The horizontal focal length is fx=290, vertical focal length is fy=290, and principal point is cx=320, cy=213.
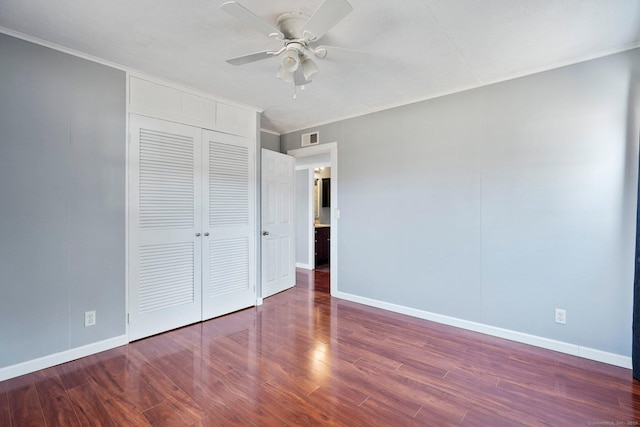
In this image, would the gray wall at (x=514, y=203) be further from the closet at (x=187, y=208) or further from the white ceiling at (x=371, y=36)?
the closet at (x=187, y=208)

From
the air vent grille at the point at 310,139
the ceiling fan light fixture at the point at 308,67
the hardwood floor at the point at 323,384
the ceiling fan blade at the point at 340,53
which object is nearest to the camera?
the hardwood floor at the point at 323,384

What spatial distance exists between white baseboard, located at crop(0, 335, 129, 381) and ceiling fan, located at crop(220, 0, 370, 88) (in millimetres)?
2597

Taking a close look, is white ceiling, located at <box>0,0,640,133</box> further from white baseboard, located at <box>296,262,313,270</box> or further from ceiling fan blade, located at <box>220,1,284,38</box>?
white baseboard, located at <box>296,262,313,270</box>

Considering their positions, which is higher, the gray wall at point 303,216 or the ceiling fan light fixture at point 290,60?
the ceiling fan light fixture at point 290,60

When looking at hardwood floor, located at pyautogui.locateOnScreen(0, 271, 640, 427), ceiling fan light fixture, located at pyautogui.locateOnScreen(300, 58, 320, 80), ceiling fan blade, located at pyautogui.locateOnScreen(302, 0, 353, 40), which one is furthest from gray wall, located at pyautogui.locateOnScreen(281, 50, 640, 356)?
ceiling fan blade, located at pyautogui.locateOnScreen(302, 0, 353, 40)

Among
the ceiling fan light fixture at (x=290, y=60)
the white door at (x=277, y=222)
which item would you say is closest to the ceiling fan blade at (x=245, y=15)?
the ceiling fan light fixture at (x=290, y=60)

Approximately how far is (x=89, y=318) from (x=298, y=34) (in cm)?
286

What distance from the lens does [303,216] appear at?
615 cm

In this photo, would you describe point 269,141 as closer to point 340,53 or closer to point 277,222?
point 277,222

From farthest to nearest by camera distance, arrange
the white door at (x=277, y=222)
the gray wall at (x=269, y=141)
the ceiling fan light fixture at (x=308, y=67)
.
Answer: the gray wall at (x=269, y=141)
the white door at (x=277, y=222)
the ceiling fan light fixture at (x=308, y=67)

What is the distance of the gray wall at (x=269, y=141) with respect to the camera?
15.1ft

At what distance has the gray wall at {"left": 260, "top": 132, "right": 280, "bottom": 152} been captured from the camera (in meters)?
4.61

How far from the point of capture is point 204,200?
3.24 metres

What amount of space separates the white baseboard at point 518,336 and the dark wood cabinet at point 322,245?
2545 millimetres
